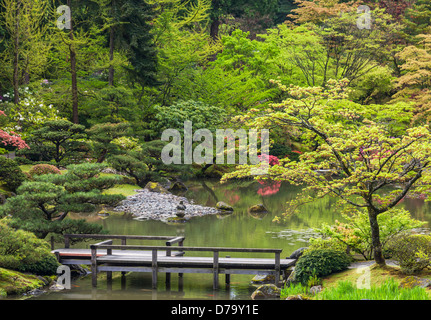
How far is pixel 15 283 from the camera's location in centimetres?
1087

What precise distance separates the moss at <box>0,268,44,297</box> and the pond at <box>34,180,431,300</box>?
16.4 inches

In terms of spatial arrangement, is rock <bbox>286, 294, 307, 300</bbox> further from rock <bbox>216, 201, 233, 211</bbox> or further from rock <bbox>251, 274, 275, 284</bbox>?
rock <bbox>216, 201, 233, 211</bbox>

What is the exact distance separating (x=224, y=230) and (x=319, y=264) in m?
7.36

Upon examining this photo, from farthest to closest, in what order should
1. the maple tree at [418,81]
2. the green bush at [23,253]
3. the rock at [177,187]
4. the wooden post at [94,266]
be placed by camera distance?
the maple tree at [418,81]
the rock at [177,187]
the wooden post at [94,266]
the green bush at [23,253]

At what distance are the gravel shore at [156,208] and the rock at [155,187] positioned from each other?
1.09 metres

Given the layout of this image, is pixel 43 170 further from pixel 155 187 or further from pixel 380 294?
pixel 380 294

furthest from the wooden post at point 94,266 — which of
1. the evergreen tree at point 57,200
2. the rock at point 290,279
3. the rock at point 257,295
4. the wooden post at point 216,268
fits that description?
the rock at point 290,279

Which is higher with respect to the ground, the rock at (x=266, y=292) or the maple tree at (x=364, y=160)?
the maple tree at (x=364, y=160)

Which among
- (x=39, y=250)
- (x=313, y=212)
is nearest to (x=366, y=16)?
(x=313, y=212)

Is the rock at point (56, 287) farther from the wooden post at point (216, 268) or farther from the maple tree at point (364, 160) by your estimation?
the maple tree at point (364, 160)

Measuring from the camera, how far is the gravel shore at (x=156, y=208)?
20891 mm

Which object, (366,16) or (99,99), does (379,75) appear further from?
(99,99)

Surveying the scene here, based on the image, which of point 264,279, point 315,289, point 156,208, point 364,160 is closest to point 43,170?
point 156,208

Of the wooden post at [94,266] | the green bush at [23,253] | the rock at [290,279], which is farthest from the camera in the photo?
the wooden post at [94,266]
